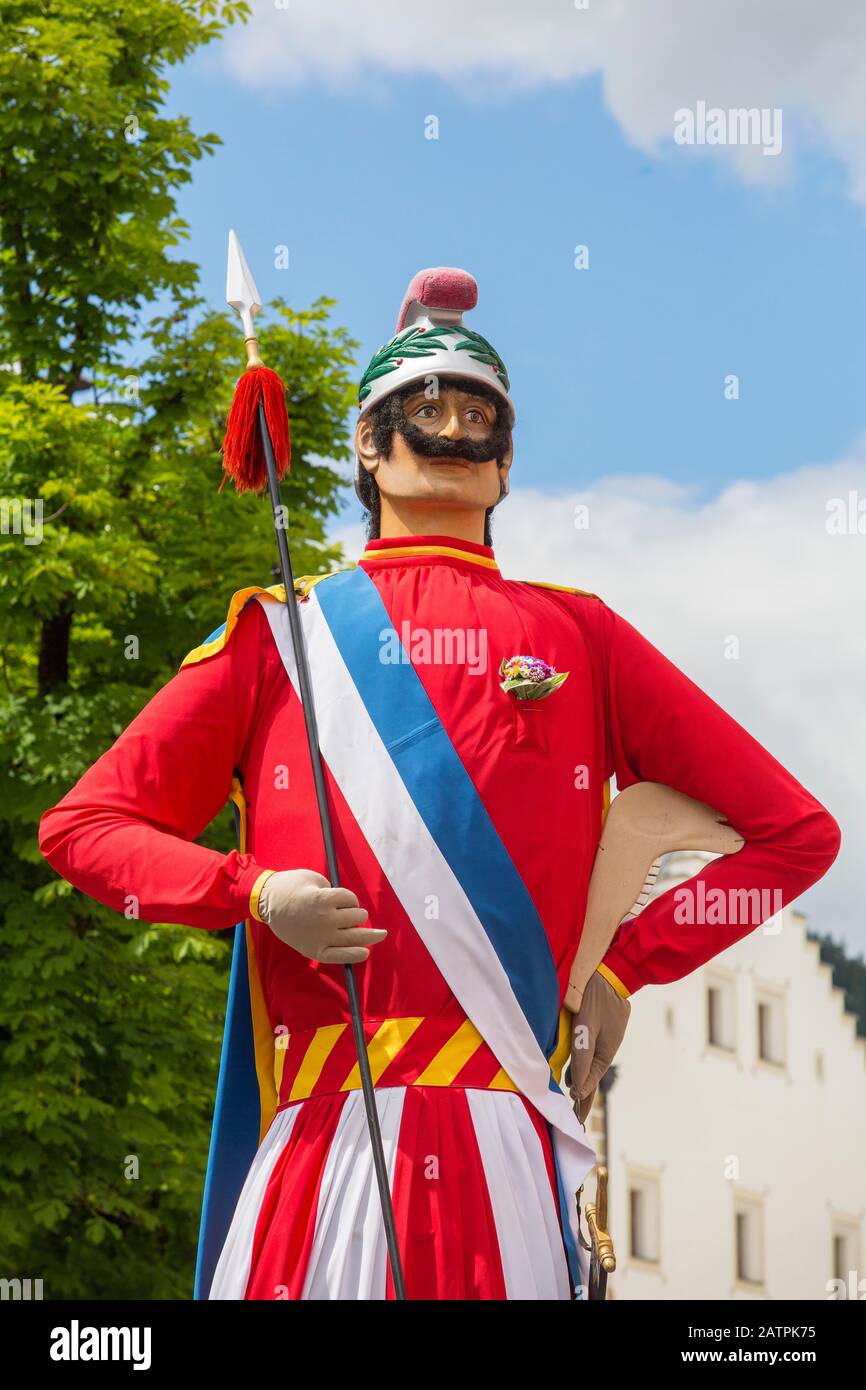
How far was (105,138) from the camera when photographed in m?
11.1

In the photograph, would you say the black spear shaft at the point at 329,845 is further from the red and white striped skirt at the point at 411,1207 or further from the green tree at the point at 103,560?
the green tree at the point at 103,560

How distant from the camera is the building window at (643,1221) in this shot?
97.1ft

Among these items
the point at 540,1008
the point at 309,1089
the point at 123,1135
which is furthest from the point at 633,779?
the point at 123,1135

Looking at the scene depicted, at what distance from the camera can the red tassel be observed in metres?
4.29

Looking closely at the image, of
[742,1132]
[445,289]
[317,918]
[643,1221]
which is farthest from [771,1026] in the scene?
[317,918]

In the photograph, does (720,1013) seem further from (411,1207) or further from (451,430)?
(411,1207)

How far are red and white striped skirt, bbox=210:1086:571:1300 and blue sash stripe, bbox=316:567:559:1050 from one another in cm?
21

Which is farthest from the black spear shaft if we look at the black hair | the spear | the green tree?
the green tree

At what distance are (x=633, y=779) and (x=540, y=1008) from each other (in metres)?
0.60

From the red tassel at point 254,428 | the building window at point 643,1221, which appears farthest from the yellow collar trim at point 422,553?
the building window at point 643,1221

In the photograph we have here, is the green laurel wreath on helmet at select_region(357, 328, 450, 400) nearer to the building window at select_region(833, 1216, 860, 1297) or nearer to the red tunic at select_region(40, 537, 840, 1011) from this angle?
the red tunic at select_region(40, 537, 840, 1011)

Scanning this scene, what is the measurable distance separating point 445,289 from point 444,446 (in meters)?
0.40

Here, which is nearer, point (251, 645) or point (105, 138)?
point (251, 645)
